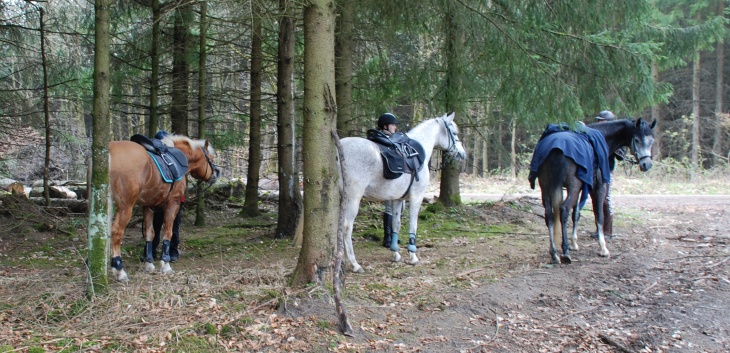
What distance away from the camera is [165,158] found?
698 centimetres

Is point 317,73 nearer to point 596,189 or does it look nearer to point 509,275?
point 509,275

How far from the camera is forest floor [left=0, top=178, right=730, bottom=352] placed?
4.38 m

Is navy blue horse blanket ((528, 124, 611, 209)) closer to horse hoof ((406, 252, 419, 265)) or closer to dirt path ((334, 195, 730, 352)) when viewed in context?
dirt path ((334, 195, 730, 352))

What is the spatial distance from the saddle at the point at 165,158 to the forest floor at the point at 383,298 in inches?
50.2

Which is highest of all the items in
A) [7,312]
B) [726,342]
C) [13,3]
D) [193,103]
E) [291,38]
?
[13,3]

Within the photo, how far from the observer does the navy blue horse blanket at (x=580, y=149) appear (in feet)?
25.0

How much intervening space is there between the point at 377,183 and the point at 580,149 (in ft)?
9.85

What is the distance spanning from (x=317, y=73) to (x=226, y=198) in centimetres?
1065

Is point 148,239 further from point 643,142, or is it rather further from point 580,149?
point 643,142

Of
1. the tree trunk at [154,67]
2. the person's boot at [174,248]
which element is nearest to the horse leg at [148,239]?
the person's boot at [174,248]

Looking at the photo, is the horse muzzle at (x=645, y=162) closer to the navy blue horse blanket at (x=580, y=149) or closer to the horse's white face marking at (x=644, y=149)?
the horse's white face marking at (x=644, y=149)

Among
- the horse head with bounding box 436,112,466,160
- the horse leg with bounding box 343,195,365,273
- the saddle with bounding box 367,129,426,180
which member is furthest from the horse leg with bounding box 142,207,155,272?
the horse head with bounding box 436,112,466,160

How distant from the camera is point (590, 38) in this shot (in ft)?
25.3

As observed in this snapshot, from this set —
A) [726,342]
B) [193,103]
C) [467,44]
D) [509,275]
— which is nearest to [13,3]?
[193,103]
